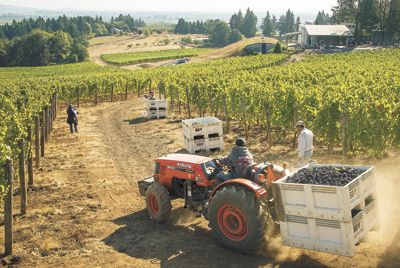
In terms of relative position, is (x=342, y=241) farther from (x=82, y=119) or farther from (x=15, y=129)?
(x=82, y=119)

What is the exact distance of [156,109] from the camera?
2484 centimetres

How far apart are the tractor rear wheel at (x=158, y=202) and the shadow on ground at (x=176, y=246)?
23 centimetres

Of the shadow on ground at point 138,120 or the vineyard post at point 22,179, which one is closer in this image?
the vineyard post at point 22,179

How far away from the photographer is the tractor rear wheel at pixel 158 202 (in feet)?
30.4

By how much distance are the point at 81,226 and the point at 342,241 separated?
585 cm

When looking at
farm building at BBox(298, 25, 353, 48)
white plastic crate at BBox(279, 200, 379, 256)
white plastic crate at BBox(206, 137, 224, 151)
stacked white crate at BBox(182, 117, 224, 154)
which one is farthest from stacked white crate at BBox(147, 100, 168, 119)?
farm building at BBox(298, 25, 353, 48)

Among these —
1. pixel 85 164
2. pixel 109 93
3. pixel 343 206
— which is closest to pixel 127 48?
pixel 109 93

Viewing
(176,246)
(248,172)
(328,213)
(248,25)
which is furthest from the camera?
(248,25)

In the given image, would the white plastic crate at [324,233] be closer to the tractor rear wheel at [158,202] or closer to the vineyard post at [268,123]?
the tractor rear wheel at [158,202]

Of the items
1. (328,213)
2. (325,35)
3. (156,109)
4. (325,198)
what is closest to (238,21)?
(325,35)

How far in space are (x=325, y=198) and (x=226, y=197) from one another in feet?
5.90

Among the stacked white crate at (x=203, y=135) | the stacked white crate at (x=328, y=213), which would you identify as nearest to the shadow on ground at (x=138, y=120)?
the stacked white crate at (x=203, y=135)

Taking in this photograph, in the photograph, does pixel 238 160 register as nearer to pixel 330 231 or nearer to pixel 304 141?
pixel 330 231

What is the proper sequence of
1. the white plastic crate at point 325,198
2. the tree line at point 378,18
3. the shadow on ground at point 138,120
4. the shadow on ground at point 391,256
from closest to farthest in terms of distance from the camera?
the white plastic crate at point 325,198
the shadow on ground at point 391,256
the shadow on ground at point 138,120
the tree line at point 378,18
